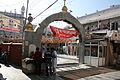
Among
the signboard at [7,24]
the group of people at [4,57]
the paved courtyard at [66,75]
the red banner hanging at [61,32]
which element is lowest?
the paved courtyard at [66,75]

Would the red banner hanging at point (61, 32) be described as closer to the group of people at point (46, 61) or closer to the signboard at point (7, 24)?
the group of people at point (46, 61)

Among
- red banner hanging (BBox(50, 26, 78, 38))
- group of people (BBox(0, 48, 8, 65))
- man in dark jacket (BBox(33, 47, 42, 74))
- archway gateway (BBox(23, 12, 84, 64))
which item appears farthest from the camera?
group of people (BBox(0, 48, 8, 65))

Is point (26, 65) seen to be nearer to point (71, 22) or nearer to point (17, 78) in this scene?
point (17, 78)

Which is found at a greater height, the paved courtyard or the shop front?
the shop front

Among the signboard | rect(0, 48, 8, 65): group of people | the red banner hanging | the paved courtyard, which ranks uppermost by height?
the signboard

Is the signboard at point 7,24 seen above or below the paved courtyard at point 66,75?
above

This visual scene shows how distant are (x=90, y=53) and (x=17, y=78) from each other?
9.28 metres

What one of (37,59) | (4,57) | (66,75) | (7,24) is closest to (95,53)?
(66,75)

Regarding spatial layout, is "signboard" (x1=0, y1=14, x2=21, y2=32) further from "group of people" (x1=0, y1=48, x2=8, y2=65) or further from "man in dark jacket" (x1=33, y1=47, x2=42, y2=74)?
"man in dark jacket" (x1=33, y1=47, x2=42, y2=74)

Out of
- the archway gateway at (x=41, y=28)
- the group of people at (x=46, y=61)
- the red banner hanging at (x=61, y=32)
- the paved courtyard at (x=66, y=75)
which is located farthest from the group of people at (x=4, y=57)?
the red banner hanging at (x=61, y=32)

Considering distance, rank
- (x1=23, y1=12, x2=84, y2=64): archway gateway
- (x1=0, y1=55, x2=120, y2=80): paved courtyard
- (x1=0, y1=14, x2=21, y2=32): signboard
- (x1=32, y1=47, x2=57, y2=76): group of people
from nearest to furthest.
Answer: (x1=0, y1=55, x2=120, y2=80): paved courtyard → (x1=32, y1=47, x2=57, y2=76): group of people → (x1=23, y1=12, x2=84, y2=64): archway gateway → (x1=0, y1=14, x2=21, y2=32): signboard

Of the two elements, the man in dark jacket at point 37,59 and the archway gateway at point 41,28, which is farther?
the archway gateway at point 41,28

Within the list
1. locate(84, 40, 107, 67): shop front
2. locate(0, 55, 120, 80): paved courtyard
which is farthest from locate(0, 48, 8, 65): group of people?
locate(84, 40, 107, 67): shop front

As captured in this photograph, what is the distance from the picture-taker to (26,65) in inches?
395
